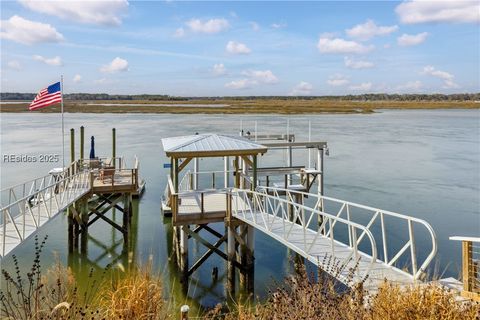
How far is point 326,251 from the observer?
7895mm

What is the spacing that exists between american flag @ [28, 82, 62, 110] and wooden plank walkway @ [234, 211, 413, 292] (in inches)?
427

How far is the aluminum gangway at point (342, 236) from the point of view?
6277mm

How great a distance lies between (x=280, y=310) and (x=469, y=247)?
2.98 m

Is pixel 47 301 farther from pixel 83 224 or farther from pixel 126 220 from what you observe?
pixel 126 220

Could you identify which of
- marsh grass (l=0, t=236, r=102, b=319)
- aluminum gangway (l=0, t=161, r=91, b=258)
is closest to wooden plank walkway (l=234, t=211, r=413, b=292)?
marsh grass (l=0, t=236, r=102, b=319)

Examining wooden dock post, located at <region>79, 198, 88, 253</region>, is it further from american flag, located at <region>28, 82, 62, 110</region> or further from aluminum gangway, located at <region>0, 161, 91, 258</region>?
american flag, located at <region>28, 82, 62, 110</region>

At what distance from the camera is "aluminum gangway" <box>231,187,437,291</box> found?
628 cm

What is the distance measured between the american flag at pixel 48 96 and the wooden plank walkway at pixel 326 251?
10.8m

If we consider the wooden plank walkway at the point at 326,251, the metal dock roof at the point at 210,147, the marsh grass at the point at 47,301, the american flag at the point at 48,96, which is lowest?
the wooden plank walkway at the point at 326,251

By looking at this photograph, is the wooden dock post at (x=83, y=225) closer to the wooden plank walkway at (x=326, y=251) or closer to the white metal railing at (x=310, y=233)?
the white metal railing at (x=310, y=233)

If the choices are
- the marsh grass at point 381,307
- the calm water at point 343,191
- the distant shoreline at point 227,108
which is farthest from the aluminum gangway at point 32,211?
the distant shoreline at point 227,108

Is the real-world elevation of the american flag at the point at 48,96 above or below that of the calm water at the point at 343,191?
above

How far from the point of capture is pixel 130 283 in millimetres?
5035

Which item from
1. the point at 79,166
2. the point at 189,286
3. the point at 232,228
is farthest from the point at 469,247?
the point at 79,166
